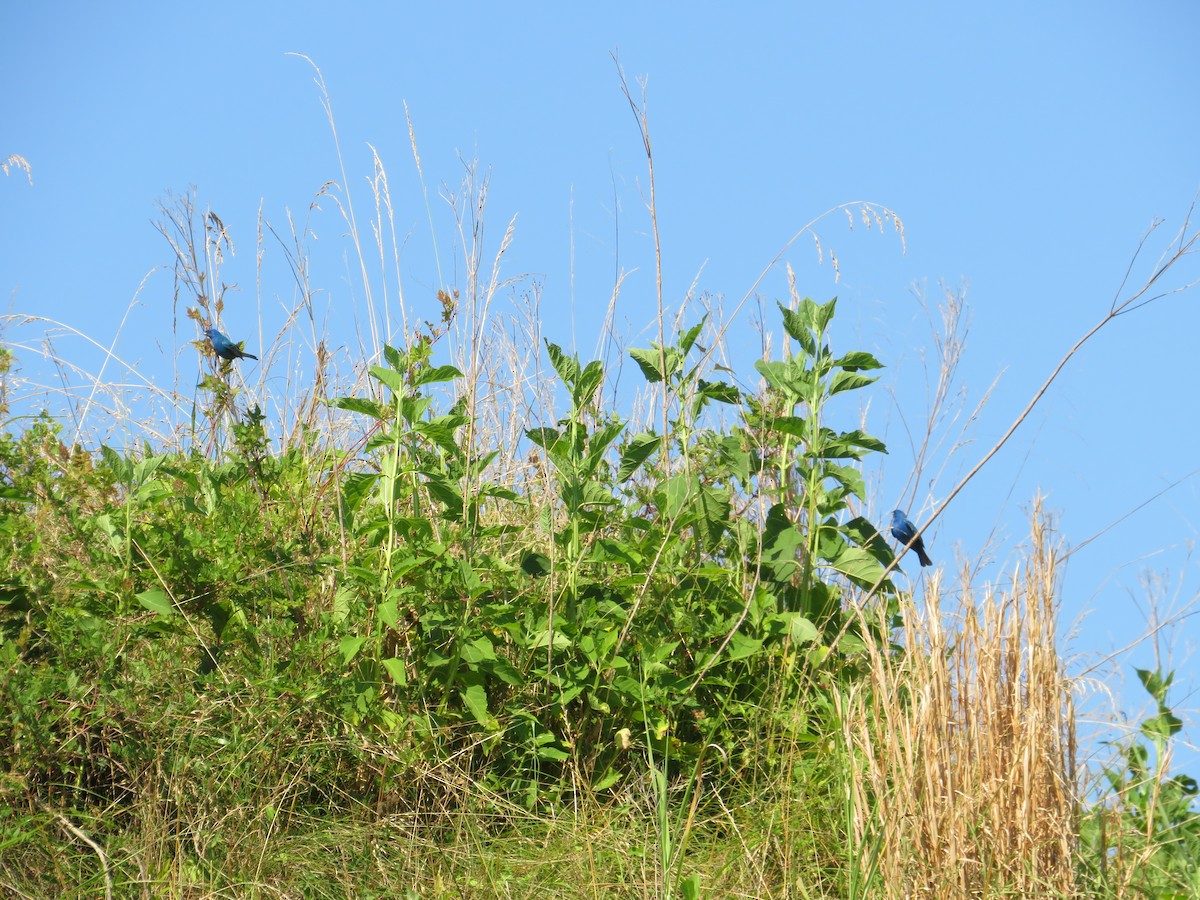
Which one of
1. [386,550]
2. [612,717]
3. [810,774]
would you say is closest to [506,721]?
[612,717]

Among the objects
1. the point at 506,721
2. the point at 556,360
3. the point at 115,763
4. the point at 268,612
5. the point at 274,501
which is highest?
the point at 556,360

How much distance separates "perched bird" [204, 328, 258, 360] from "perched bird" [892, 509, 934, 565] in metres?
1.94

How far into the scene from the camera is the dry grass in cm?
227

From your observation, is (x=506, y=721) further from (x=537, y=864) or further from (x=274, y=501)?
(x=274, y=501)

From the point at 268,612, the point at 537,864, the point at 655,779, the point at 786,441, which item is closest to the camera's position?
the point at 655,779

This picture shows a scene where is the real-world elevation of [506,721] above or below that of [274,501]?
below

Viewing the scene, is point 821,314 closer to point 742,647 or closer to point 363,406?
point 742,647

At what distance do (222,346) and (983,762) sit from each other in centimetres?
231

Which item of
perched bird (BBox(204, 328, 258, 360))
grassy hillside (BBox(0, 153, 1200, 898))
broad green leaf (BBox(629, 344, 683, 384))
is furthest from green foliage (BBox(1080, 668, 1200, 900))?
perched bird (BBox(204, 328, 258, 360))

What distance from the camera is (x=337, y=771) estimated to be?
284 centimetres

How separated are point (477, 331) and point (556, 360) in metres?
0.36

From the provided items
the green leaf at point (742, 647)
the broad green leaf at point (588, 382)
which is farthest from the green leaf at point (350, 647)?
the green leaf at point (742, 647)

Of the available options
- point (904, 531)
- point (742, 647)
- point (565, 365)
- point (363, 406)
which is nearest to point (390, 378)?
point (363, 406)

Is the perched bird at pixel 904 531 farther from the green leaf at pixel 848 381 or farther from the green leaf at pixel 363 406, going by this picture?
the green leaf at pixel 363 406
